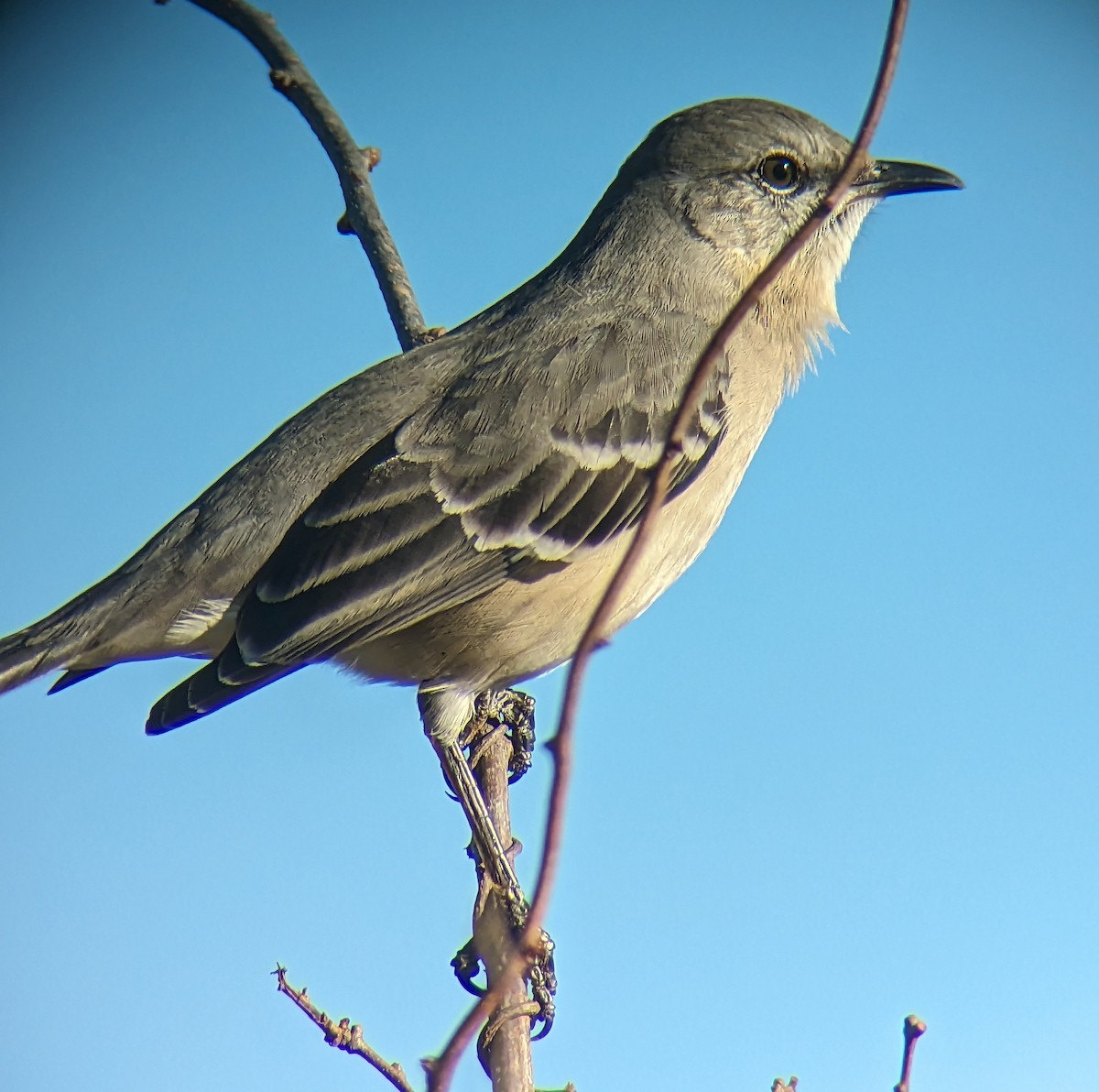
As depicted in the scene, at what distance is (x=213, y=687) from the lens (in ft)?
13.5

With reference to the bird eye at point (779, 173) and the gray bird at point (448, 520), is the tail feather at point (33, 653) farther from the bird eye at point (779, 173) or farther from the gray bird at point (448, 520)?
the bird eye at point (779, 173)

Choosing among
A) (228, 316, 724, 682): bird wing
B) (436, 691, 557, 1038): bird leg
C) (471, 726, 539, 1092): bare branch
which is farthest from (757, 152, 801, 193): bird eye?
(471, 726, 539, 1092): bare branch

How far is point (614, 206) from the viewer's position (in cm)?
549

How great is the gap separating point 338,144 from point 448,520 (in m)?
2.13

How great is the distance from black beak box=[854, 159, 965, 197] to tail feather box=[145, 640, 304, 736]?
3120 millimetres

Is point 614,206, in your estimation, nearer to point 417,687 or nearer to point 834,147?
point 834,147

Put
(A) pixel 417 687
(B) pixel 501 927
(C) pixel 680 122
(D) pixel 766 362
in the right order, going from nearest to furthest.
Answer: (B) pixel 501 927, (A) pixel 417 687, (D) pixel 766 362, (C) pixel 680 122

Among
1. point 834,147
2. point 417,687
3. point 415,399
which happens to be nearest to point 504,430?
point 415,399

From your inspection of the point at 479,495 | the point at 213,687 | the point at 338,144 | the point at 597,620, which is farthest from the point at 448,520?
the point at 597,620

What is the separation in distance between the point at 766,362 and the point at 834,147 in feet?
3.27

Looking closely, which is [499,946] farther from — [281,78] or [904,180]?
[281,78]

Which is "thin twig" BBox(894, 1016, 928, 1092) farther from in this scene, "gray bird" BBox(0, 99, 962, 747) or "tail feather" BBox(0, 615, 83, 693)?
"tail feather" BBox(0, 615, 83, 693)

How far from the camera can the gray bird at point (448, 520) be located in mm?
4297

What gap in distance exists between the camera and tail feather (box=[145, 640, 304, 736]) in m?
4.09
